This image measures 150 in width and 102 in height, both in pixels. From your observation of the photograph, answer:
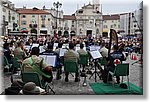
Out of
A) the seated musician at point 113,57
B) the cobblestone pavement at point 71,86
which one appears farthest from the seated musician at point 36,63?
the seated musician at point 113,57

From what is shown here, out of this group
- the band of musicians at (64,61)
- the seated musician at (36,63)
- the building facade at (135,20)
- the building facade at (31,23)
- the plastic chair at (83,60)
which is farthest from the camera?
the building facade at (31,23)

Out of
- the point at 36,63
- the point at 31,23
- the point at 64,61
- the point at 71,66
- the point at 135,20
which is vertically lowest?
the point at 71,66

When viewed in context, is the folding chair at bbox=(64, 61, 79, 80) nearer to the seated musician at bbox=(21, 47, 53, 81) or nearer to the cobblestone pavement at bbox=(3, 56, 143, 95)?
the cobblestone pavement at bbox=(3, 56, 143, 95)

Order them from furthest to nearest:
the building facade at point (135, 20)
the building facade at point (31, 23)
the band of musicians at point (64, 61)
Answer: the building facade at point (31, 23), the building facade at point (135, 20), the band of musicians at point (64, 61)

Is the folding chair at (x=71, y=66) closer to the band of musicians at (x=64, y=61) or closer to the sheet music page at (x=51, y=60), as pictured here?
the band of musicians at (x=64, y=61)

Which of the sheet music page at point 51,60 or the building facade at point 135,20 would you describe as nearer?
the building facade at point 135,20

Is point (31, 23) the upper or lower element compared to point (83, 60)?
upper

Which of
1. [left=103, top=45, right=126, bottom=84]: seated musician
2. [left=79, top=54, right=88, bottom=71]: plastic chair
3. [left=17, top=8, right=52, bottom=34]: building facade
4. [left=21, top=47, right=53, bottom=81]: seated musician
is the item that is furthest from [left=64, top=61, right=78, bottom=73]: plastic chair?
[left=17, top=8, right=52, bottom=34]: building facade

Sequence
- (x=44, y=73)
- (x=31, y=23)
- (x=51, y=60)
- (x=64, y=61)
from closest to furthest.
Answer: (x=44, y=73), (x=51, y=60), (x=64, y=61), (x=31, y=23)

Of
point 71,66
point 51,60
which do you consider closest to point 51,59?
point 51,60

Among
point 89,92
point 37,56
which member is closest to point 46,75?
point 37,56

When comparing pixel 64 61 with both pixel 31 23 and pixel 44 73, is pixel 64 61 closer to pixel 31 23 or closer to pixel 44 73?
pixel 44 73

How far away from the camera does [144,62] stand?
6031mm

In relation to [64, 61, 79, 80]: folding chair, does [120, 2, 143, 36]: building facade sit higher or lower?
higher
